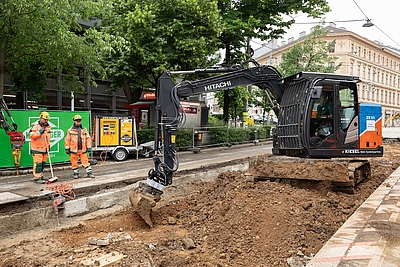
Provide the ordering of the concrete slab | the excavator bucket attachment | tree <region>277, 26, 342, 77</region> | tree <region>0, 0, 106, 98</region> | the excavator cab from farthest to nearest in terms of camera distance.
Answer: tree <region>277, 26, 342, 77</region>, tree <region>0, 0, 106, 98</region>, the excavator cab, the concrete slab, the excavator bucket attachment

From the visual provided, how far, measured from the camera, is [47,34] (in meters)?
10.2

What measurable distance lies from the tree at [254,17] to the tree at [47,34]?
7.51 metres

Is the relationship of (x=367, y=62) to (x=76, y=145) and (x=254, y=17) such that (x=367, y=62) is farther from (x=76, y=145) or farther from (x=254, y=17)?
(x=76, y=145)

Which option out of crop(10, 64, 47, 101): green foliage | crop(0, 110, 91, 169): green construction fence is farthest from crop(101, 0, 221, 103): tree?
crop(0, 110, 91, 169): green construction fence

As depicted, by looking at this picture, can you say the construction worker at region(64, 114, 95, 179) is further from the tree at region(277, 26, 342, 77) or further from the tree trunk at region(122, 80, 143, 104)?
the tree at region(277, 26, 342, 77)

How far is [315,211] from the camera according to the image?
6.13m

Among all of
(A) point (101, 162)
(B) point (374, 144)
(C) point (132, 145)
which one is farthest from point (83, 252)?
(C) point (132, 145)

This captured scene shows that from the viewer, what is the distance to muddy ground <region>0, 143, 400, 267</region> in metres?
Result: 4.69

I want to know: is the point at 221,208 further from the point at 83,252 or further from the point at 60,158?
the point at 60,158

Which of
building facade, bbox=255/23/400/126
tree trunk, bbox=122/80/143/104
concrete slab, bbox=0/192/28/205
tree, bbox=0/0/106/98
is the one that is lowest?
concrete slab, bbox=0/192/28/205

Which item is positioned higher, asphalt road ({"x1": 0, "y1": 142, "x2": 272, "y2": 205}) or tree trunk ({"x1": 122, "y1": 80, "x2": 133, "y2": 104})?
tree trunk ({"x1": 122, "y1": 80, "x2": 133, "y2": 104})

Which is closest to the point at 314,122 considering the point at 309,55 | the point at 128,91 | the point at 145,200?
the point at 145,200

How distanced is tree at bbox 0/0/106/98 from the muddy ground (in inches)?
241

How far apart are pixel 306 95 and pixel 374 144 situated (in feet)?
7.47
